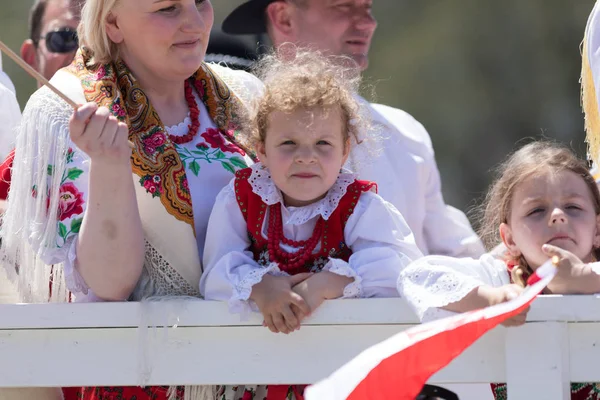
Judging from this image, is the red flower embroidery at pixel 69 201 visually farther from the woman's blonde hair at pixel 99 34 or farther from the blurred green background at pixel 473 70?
the blurred green background at pixel 473 70

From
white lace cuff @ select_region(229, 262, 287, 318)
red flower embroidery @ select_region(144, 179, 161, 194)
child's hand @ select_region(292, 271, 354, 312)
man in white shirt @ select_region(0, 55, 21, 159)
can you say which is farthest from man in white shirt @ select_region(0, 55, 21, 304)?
child's hand @ select_region(292, 271, 354, 312)

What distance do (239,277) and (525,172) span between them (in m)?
0.75

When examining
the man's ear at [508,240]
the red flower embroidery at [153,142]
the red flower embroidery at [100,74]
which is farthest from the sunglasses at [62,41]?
the man's ear at [508,240]

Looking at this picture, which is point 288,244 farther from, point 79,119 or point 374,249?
point 79,119

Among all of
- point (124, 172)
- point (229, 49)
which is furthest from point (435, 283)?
point (229, 49)

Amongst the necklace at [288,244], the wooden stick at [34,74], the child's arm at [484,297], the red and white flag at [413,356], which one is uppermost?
the wooden stick at [34,74]

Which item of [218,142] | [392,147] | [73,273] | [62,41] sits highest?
[62,41]

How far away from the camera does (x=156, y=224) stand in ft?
10.8

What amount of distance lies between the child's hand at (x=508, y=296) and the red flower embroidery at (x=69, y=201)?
107cm

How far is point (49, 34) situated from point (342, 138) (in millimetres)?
2864

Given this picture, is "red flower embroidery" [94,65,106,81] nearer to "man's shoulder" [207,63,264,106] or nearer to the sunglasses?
"man's shoulder" [207,63,264,106]

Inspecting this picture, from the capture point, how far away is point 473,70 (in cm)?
1008

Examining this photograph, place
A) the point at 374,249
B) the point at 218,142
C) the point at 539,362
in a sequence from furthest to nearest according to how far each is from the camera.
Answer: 1. the point at 218,142
2. the point at 374,249
3. the point at 539,362

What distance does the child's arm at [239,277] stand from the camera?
295 cm
